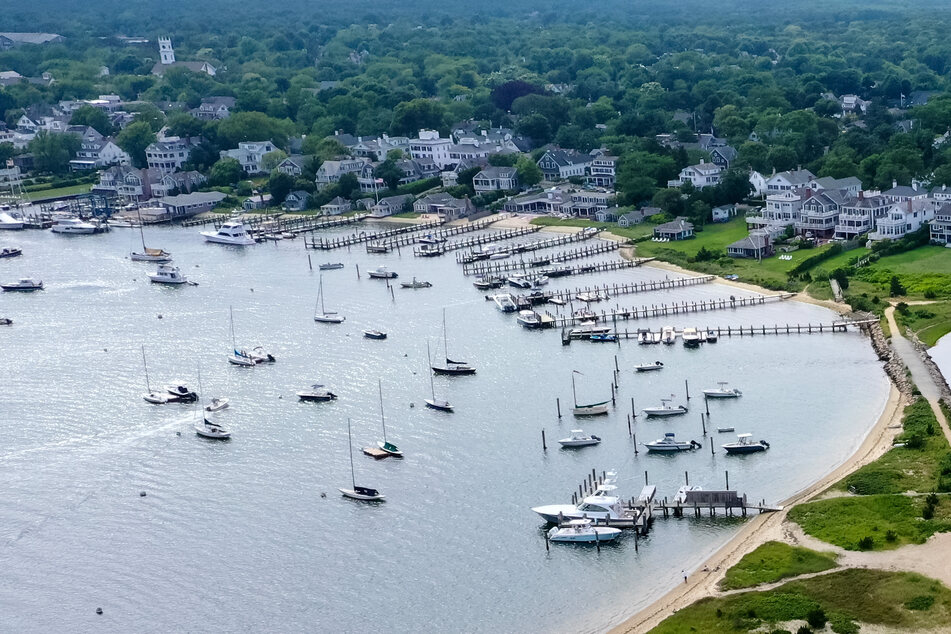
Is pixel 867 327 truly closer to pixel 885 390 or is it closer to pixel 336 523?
pixel 885 390

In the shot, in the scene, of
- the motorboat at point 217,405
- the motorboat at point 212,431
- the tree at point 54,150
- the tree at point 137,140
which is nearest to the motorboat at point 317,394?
the motorboat at point 217,405

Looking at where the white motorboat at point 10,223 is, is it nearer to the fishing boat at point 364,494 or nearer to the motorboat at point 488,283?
the motorboat at point 488,283

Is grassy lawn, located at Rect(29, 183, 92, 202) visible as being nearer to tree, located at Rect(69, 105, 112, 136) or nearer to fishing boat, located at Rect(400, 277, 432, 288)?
tree, located at Rect(69, 105, 112, 136)

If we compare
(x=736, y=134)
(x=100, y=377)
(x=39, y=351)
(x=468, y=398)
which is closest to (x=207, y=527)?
(x=468, y=398)

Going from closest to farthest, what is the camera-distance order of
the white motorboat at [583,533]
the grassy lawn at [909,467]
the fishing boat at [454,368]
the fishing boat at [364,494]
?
the white motorboat at [583,533] < the grassy lawn at [909,467] < the fishing boat at [364,494] < the fishing boat at [454,368]

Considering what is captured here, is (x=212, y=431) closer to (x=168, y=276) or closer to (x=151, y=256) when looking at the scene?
(x=168, y=276)

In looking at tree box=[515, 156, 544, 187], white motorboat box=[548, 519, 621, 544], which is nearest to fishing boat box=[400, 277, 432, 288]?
tree box=[515, 156, 544, 187]

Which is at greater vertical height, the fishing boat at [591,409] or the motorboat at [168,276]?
the motorboat at [168,276]
